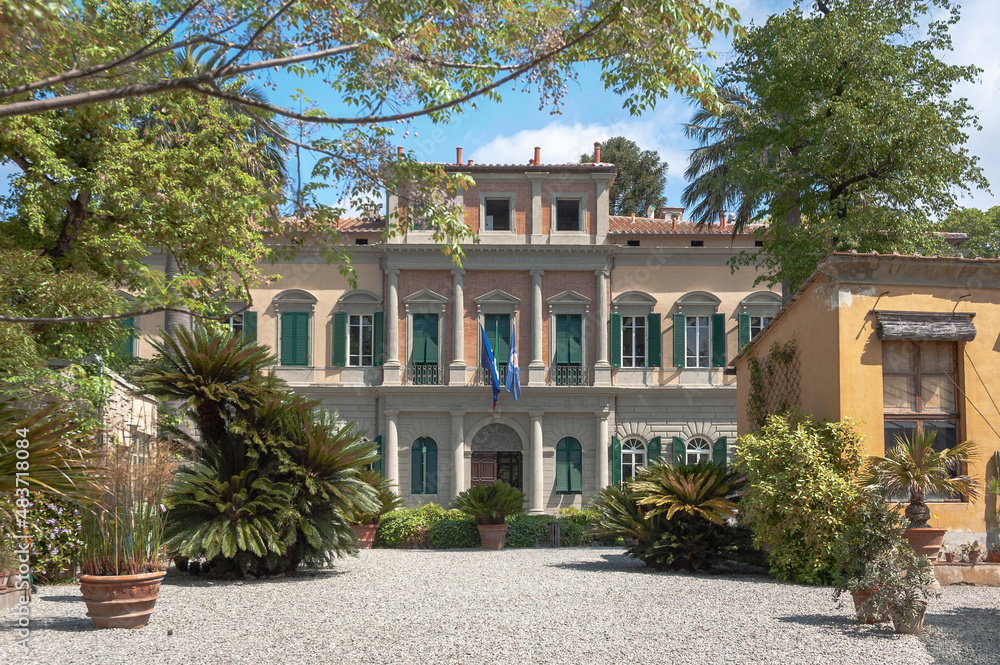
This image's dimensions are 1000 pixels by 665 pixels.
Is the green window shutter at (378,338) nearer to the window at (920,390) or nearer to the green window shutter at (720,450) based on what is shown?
the green window shutter at (720,450)

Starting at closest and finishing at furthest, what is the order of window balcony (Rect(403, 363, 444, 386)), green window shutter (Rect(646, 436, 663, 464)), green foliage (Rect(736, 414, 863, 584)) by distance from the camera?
green foliage (Rect(736, 414, 863, 584)) < green window shutter (Rect(646, 436, 663, 464)) < window balcony (Rect(403, 363, 444, 386))

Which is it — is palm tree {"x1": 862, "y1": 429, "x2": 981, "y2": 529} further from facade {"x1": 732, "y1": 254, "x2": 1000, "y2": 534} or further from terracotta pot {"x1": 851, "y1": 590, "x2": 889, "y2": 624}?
terracotta pot {"x1": 851, "y1": 590, "x2": 889, "y2": 624}

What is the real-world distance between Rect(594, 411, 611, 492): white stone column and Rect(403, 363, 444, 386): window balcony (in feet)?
15.9

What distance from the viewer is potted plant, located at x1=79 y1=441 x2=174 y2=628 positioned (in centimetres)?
697

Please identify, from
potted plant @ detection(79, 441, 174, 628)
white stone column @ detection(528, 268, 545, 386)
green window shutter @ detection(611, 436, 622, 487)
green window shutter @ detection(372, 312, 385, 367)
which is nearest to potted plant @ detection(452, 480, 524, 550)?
potted plant @ detection(79, 441, 174, 628)

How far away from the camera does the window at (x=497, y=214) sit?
27.3 metres

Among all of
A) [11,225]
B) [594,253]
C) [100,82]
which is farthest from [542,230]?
[100,82]

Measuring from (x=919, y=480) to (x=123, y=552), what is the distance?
740cm

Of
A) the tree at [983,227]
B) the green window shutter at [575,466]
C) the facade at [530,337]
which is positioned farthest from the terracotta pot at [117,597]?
the tree at [983,227]

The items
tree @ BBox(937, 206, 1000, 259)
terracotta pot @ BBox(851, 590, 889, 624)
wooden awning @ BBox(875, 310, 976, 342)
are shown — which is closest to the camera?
terracotta pot @ BBox(851, 590, 889, 624)

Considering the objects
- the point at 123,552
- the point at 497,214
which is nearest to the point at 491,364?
the point at 497,214

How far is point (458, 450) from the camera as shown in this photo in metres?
26.2

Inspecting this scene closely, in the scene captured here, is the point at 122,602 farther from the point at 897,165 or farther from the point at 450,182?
the point at 897,165

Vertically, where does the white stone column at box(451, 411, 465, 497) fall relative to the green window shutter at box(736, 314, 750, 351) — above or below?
below
